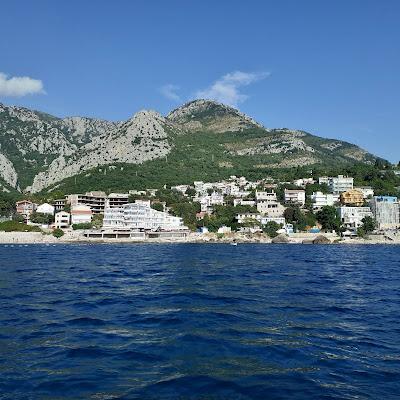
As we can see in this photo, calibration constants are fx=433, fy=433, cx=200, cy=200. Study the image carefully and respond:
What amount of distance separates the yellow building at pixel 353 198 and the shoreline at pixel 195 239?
2125 centimetres

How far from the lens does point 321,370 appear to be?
9203 millimetres

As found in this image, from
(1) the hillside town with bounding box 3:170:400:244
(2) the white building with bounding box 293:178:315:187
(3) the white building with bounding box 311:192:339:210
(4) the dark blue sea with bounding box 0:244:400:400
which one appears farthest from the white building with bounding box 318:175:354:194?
(4) the dark blue sea with bounding box 0:244:400:400

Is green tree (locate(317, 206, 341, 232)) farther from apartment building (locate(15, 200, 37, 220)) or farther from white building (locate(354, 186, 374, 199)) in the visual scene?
apartment building (locate(15, 200, 37, 220))

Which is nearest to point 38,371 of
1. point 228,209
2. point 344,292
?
point 344,292

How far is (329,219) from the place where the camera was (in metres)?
112

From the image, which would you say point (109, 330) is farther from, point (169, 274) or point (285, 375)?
point (169, 274)

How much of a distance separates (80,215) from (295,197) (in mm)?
63056

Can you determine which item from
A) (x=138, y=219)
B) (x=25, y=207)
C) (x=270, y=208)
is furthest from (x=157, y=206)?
(x=25, y=207)

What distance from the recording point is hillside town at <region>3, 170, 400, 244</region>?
110438 mm

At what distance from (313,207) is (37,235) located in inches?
3014

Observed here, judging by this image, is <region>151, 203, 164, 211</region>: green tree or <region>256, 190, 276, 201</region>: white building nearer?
<region>151, 203, 164, 211</region>: green tree

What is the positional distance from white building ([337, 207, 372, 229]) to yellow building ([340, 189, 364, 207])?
712 cm

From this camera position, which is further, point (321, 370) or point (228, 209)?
point (228, 209)

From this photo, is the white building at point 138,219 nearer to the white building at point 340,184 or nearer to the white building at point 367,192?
the white building at point 340,184
